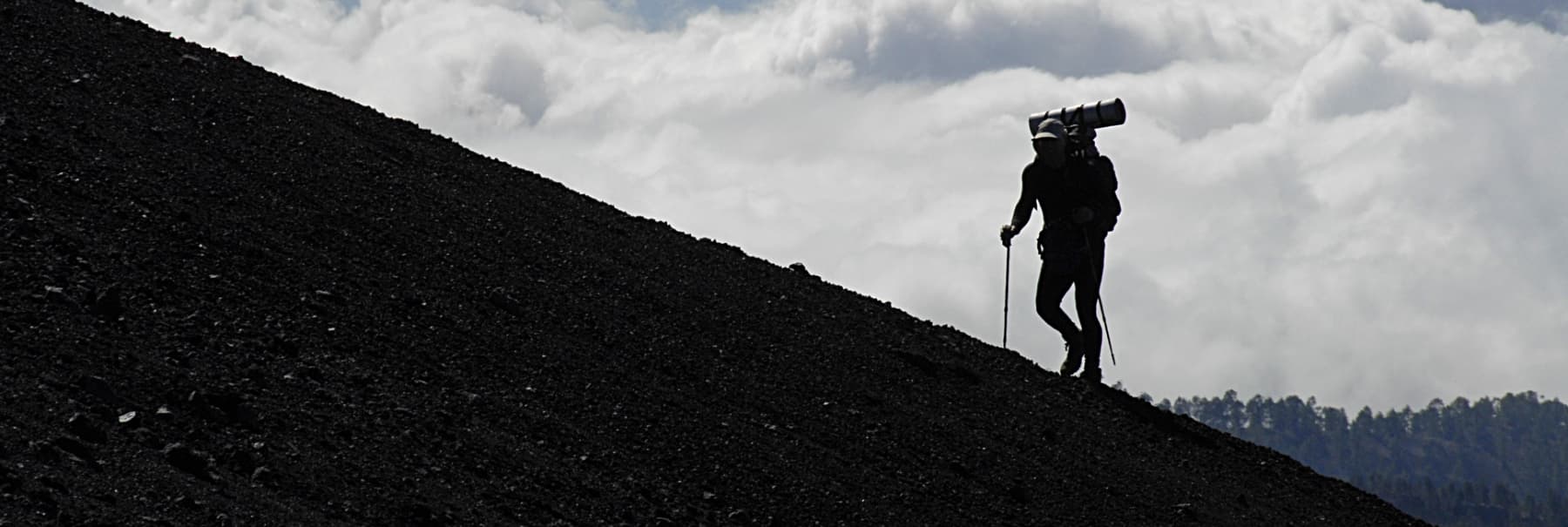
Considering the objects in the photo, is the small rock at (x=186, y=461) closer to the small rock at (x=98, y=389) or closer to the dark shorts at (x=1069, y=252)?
the small rock at (x=98, y=389)

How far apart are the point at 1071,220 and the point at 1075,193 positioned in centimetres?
27

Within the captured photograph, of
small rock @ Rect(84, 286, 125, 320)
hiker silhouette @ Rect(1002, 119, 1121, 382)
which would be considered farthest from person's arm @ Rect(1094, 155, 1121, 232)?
small rock @ Rect(84, 286, 125, 320)

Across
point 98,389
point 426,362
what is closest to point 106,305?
point 98,389

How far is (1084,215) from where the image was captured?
1983 cm

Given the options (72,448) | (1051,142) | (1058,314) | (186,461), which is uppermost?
(1051,142)

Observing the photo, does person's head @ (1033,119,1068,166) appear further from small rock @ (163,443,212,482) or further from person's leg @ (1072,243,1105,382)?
small rock @ (163,443,212,482)

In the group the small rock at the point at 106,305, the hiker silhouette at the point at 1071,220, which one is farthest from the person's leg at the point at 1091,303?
the small rock at the point at 106,305

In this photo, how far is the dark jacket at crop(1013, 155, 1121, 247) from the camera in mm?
20016

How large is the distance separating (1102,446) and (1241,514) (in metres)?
1.34

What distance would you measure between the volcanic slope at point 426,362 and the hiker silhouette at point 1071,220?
2.15ft

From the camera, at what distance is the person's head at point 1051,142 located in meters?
19.8

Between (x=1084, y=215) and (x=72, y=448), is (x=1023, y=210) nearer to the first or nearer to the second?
(x=1084, y=215)

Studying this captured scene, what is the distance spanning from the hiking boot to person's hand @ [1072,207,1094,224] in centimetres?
132

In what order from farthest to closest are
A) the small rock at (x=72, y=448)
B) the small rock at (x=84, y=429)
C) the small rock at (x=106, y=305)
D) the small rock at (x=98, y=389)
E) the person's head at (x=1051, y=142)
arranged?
the person's head at (x=1051, y=142)
the small rock at (x=106, y=305)
the small rock at (x=98, y=389)
the small rock at (x=84, y=429)
the small rock at (x=72, y=448)
